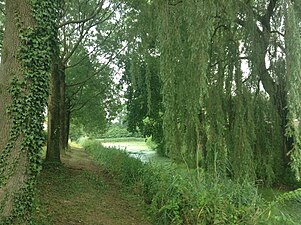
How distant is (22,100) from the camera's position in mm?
4250

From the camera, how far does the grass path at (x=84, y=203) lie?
5.47 meters

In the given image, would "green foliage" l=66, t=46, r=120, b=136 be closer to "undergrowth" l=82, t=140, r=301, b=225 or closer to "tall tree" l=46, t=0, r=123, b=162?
"tall tree" l=46, t=0, r=123, b=162

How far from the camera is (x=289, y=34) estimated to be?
527cm

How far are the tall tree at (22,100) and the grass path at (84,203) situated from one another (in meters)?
0.85

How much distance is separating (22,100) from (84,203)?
300 centimetres

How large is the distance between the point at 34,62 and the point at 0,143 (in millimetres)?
1124

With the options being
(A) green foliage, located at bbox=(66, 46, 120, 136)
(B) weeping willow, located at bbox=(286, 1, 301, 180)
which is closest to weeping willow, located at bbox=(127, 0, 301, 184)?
(B) weeping willow, located at bbox=(286, 1, 301, 180)

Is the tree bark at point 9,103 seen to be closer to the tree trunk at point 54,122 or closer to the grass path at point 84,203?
the grass path at point 84,203

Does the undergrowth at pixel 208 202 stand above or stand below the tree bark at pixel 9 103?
below

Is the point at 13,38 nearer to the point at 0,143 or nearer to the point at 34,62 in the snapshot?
the point at 34,62

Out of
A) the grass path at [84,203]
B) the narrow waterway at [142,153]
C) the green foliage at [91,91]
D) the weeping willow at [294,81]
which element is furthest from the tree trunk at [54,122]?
the weeping willow at [294,81]

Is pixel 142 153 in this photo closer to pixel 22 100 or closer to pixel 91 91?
pixel 91 91

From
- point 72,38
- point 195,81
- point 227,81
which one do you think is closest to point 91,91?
point 72,38

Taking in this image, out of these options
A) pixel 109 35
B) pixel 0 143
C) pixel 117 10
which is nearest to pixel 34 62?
pixel 0 143
